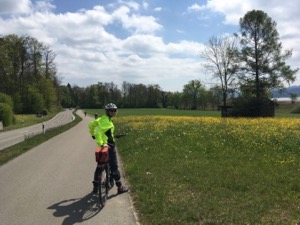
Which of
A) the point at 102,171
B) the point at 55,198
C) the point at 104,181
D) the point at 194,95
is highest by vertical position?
the point at 194,95

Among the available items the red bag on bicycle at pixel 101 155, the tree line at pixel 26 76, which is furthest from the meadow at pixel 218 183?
the tree line at pixel 26 76

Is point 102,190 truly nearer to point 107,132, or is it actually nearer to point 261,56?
point 107,132

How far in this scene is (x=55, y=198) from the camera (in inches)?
352

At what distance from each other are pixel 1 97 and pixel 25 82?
37246 mm

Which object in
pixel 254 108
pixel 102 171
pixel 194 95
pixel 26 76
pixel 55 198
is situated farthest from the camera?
pixel 194 95

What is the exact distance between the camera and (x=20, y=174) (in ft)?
40.4

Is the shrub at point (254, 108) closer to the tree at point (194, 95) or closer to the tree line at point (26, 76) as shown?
the tree line at point (26, 76)

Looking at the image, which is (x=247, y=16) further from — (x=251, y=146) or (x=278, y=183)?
(x=278, y=183)

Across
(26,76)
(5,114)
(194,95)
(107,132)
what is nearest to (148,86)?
(194,95)

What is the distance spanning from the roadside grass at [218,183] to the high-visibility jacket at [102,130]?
138 cm

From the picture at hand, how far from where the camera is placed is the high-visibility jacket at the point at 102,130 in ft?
29.2

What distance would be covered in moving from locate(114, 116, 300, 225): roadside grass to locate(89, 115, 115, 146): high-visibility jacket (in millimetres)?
1377

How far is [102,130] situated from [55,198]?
177cm

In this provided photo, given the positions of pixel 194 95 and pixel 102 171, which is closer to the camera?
pixel 102 171
